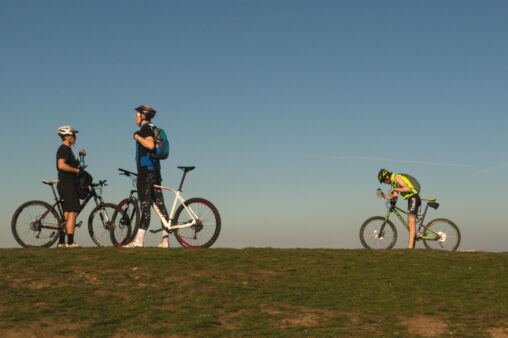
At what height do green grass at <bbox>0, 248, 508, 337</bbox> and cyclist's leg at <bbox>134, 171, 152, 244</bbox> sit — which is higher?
cyclist's leg at <bbox>134, 171, 152, 244</bbox>

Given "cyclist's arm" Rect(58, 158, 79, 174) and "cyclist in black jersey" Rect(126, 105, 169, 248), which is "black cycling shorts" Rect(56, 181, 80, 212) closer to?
"cyclist's arm" Rect(58, 158, 79, 174)

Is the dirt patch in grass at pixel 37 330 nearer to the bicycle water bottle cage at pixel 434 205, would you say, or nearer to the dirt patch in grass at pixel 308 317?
the dirt patch in grass at pixel 308 317

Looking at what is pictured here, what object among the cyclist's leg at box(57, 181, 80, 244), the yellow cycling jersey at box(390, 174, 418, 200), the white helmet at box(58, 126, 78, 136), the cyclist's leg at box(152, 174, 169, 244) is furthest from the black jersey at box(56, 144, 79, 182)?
the yellow cycling jersey at box(390, 174, 418, 200)

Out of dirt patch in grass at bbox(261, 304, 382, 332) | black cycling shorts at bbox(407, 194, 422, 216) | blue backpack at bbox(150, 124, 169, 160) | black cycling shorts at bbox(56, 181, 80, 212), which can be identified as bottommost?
dirt patch in grass at bbox(261, 304, 382, 332)

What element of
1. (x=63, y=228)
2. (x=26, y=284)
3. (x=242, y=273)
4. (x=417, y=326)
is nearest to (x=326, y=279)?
(x=242, y=273)

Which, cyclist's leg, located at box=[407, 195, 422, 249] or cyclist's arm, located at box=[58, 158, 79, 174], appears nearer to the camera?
cyclist's arm, located at box=[58, 158, 79, 174]

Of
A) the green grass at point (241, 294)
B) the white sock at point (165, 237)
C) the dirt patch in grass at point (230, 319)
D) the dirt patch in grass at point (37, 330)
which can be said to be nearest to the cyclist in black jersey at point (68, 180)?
the green grass at point (241, 294)

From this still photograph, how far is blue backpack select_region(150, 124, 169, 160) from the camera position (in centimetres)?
1189

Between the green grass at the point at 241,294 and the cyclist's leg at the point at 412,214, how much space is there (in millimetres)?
3035

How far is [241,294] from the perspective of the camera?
9.45 metres

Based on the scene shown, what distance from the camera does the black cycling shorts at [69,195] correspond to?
12.5 m

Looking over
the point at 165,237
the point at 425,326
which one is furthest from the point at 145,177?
the point at 425,326

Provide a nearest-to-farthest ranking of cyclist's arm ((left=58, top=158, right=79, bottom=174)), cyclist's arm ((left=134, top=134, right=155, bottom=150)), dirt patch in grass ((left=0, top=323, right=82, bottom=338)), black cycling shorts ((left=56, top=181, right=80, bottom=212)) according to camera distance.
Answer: dirt patch in grass ((left=0, top=323, right=82, bottom=338)), cyclist's arm ((left=134, top=134, right=155, bottom=150)), cyclist's arm ((left=58, top=158, right=79, bottom=174)), black cycling shorts ((left=56, top=181, right=80, bottom=212))

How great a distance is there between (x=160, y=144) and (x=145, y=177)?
2.70 ft
